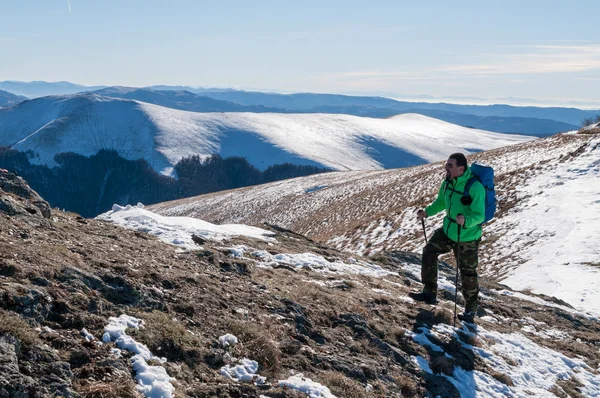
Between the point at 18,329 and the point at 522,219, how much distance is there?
25774mm

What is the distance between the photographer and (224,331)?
7.21m

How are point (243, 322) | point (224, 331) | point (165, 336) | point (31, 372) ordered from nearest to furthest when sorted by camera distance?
point (31, 372)
point (165, 336)
point (224, 331)
point (243, 322)

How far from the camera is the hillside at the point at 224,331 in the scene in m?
5.61

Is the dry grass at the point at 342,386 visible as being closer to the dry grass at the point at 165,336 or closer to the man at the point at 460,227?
the dry grass at the point at 165,336

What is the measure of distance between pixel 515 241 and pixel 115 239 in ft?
65.5

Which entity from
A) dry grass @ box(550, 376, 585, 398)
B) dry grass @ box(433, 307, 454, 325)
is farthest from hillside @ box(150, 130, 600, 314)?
dry grass @ box(433, 307, 454, 325)

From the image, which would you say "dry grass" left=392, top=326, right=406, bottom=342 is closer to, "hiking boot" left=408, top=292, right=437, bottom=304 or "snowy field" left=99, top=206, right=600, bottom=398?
"snowy field" left=99, top=206, right=600, bottom=398

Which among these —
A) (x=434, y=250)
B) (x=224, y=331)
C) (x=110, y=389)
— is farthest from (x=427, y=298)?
(x=110, y=389)

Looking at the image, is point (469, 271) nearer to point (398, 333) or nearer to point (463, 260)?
point (463, 260)

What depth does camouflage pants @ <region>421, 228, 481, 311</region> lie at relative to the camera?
10.3m

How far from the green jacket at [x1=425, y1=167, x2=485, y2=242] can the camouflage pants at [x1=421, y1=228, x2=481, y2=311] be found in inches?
9.4

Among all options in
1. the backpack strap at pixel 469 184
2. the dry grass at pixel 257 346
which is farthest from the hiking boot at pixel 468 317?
the dry grass at pixel 257 346

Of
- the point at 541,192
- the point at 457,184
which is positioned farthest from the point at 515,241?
the point at 457,184

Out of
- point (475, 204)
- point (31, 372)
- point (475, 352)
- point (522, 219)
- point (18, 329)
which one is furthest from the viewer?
point (522, 219)
